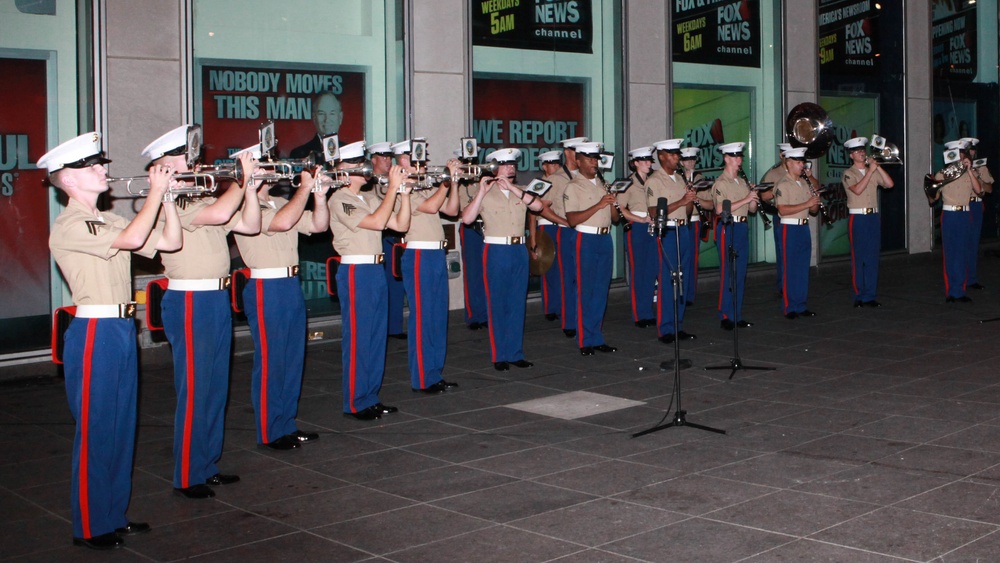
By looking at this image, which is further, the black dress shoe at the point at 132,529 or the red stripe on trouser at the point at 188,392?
the red stripe on trouser at the point at 188,392

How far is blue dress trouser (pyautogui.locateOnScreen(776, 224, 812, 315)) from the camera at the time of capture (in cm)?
1420

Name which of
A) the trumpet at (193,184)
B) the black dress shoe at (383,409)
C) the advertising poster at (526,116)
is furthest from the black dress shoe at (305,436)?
the advertising poster at (526,116)

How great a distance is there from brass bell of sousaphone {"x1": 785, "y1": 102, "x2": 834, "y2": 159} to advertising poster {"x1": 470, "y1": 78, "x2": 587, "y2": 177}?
11.5 ft

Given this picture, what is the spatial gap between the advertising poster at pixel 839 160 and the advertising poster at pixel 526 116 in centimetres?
539

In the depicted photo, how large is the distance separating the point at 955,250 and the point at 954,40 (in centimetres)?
821

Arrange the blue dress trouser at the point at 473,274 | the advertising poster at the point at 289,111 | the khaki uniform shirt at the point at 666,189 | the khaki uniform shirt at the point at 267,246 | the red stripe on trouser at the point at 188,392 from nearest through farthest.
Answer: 1. the red stripe on trouser at the point at 188,392
2. the khaki uniform shirt at the point at 267,246
3. the advertising poster at the point at 289,111
4. the khaki uniform shirt at the point at 666,189
5. the blue dress trouser at the point at 473,274

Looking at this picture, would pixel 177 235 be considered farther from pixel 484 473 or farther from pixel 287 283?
pixel 484 473

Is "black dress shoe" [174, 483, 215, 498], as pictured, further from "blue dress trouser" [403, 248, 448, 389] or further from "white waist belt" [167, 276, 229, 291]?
"blue dress trouser" [403, 248, 448, 389]

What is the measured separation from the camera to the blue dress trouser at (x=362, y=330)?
880 cm

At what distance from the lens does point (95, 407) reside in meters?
5.95

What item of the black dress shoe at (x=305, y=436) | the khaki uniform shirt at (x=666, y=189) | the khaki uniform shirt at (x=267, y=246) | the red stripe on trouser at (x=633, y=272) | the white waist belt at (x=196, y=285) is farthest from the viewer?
the red stripe on trouser at (x=633, y=272)

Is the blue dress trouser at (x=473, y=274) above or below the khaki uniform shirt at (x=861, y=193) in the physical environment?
below

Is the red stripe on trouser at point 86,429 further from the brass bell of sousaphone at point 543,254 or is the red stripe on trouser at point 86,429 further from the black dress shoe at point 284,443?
the brass bell of sousaphone at point 543,254

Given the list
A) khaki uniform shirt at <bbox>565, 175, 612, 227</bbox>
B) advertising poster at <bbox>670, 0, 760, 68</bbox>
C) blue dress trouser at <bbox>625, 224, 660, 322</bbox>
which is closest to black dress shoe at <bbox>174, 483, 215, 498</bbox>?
khaki uniform shirt at <bbox>565, 175, 612, 227</bbox>
